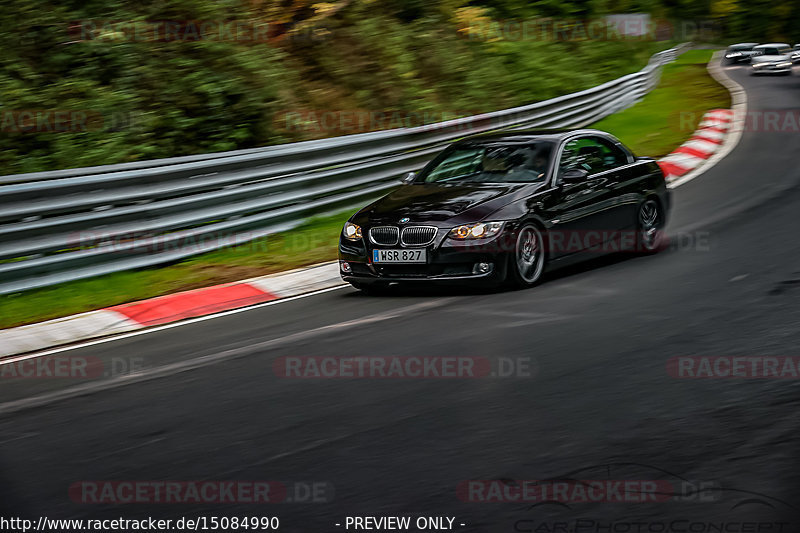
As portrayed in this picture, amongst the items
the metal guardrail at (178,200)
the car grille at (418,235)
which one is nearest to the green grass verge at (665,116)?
the metal guardrail at (178,200)

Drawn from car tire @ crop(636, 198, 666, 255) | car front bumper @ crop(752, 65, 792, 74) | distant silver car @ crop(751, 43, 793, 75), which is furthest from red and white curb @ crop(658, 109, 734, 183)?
distant silver car @ crop(751, 43, 793, 75)

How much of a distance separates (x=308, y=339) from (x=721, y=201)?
7930mm

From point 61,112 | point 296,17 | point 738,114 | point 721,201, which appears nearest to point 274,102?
point 61,112

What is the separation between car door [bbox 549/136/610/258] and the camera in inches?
366

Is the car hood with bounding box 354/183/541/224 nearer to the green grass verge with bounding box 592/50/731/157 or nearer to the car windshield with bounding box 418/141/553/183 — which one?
the car windshield with bounding box 418/141/553/183

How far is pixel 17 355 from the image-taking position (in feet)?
26.0

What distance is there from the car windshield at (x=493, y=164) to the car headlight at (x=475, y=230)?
2.93 ft

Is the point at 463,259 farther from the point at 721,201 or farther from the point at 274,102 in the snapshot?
the point at 274,102

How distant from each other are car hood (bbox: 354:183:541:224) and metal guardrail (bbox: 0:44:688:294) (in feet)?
9.35

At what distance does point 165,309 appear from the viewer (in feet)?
30.6

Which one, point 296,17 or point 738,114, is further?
point 738,114

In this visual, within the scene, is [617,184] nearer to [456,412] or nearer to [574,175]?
[574,175]

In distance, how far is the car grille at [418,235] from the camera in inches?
344

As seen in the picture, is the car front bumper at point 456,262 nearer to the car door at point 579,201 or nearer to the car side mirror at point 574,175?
the car door at point 579,201
